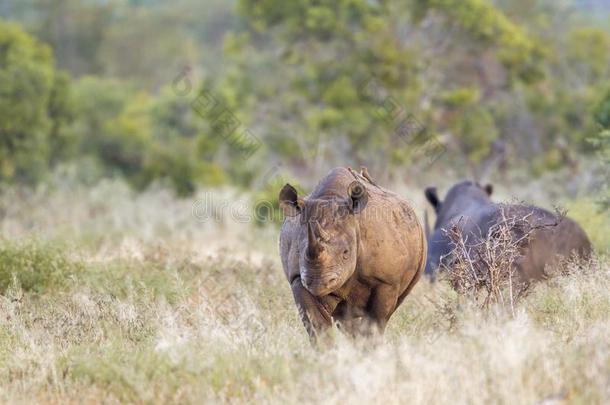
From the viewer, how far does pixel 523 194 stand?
76.5ft

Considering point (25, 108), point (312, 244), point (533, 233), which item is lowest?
point (25, 108)

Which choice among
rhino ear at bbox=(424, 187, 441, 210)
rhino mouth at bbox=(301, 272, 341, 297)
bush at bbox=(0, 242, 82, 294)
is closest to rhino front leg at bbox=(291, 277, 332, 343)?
rhino mouth at bbox=(301, 272, 341, 297)

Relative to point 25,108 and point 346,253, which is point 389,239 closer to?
point 346,253

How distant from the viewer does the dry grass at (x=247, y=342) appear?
6.92 meters

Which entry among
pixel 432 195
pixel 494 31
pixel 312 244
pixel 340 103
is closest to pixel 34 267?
pixel 312 244

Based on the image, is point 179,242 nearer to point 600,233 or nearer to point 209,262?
point 209,262

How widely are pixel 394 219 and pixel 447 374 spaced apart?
2263mm

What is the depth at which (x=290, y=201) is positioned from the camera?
337 inches

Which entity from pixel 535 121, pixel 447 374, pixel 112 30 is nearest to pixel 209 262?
pixel 447 374

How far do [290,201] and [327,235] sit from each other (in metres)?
0.54

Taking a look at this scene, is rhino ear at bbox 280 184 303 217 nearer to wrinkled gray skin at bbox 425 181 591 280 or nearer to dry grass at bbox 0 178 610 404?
dry grass at bbox 0 178 610 404

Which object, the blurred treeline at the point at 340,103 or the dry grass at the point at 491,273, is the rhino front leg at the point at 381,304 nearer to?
the dry grass at the point at 491,273

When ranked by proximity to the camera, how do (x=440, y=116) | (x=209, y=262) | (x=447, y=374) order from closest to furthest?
(x=447, y=374)
(x=209, y=262)
(x=440, y=116)

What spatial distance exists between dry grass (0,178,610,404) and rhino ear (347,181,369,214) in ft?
3.35
